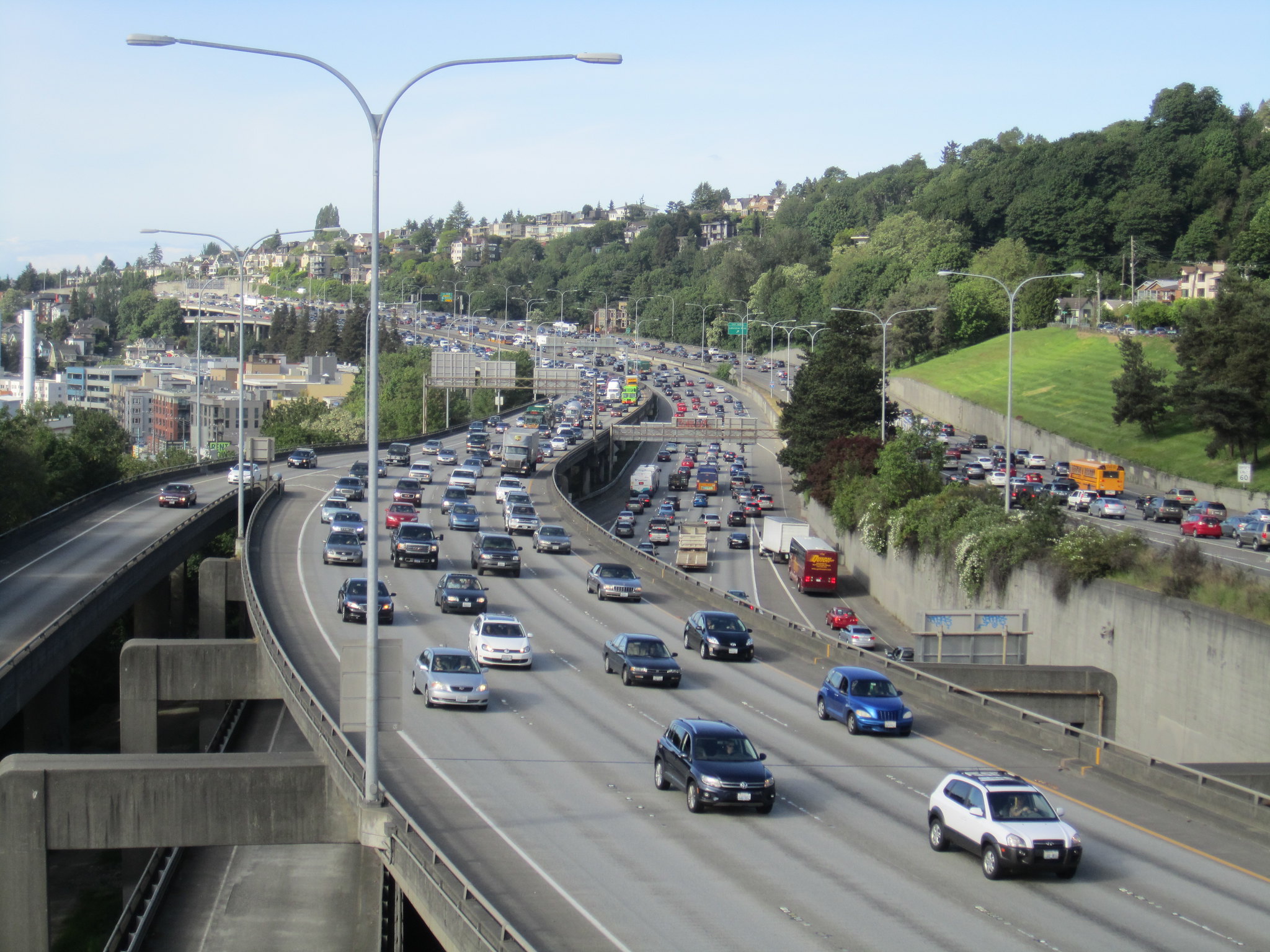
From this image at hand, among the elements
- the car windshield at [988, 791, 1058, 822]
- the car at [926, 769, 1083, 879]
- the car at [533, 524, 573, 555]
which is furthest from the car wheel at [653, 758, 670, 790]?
the car at [533, 524, 573, 555]

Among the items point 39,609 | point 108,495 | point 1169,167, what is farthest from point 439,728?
point 1169,167

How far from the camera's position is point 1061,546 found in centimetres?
4375

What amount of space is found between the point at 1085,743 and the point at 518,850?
12.8 m

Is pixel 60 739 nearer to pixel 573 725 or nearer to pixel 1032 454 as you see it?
pixel 573 725

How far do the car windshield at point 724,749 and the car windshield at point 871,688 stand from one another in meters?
6.99

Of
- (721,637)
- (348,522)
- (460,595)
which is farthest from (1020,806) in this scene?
(348,522)

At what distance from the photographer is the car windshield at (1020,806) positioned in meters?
18.6

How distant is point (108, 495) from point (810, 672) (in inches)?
1839

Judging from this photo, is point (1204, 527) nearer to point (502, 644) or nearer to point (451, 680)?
point (502, 644)

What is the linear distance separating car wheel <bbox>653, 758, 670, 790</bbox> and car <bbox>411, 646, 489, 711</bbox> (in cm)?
672

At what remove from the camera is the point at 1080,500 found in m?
67.2

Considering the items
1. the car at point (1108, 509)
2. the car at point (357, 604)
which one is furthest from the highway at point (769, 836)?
the car at point (1108, 509)

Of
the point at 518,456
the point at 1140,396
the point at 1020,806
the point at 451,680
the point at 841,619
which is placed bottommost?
the point at 841,619

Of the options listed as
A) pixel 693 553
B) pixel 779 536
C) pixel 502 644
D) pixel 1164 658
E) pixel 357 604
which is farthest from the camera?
pixel 779 536
